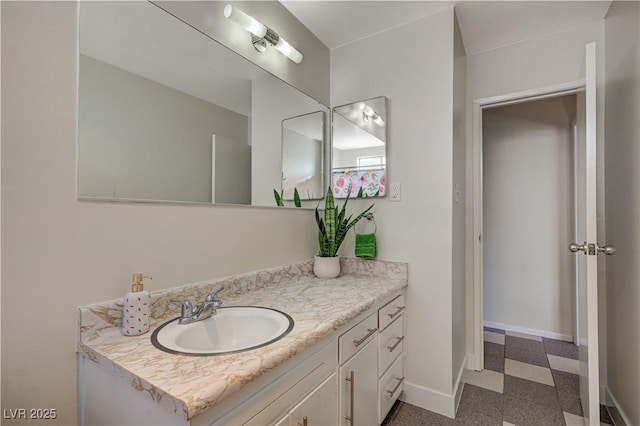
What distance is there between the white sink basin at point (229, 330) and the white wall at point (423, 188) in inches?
39.9

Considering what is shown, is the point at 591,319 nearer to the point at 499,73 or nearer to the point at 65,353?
the point at 499,73

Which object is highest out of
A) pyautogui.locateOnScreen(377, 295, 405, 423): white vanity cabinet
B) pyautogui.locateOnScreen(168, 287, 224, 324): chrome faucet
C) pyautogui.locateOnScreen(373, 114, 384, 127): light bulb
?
pyautogui.locateOnScreen(373, 114, 384, 127): light bulb

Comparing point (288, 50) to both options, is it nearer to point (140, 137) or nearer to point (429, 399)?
point (140, 137)

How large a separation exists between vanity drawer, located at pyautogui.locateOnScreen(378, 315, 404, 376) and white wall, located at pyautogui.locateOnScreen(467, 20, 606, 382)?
0.82 meters

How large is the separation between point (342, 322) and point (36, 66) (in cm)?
121

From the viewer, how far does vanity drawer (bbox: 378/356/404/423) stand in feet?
4.80

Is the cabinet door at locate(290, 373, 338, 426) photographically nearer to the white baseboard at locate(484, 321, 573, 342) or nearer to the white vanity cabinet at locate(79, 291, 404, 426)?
the white vanity cabinet at locate(79, 291, 404, 426)

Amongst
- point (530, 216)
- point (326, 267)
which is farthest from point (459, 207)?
point (530, 216)

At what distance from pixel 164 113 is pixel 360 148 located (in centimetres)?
123

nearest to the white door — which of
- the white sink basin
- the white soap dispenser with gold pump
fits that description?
the white sink basin

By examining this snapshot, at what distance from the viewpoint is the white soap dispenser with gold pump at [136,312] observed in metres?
0.88

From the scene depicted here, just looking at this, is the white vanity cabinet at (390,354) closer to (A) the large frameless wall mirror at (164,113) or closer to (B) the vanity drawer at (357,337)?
(B) the vanity drawer at (357,337)

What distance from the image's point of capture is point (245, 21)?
139 centimetres

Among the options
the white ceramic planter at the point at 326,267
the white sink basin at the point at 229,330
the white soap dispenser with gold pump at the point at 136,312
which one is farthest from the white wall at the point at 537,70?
the white soap dispenser with gold pump at the point at 136,312
